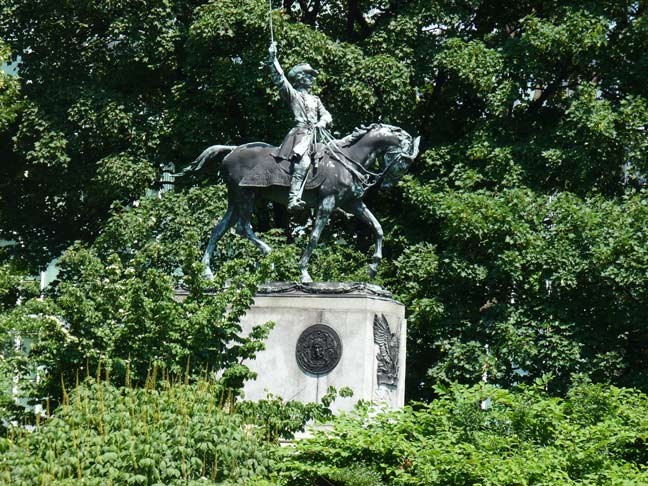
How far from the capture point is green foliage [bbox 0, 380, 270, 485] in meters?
9.86

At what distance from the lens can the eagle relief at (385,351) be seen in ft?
54.9

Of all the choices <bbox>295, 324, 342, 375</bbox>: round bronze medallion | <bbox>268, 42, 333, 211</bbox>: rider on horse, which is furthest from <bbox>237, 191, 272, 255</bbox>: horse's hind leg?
<bbox>295, 324, 342, 375</bbox>: round bronze medallion

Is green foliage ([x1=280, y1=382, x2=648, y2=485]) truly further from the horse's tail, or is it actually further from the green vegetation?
the green vegetation

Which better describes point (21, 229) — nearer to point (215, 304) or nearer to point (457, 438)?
point (215, 304)

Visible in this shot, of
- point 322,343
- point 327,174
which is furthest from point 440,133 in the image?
point 322,343

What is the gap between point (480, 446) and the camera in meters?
11.7

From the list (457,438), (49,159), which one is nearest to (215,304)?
(457,438)

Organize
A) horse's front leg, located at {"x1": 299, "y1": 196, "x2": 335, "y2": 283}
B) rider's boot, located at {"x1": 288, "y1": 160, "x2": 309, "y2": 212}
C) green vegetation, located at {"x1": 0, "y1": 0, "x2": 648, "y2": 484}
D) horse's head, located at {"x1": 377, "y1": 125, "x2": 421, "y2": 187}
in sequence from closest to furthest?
rider's boot, located at {"x1": 288, "y1": 160, "x2": 309, "y2": 212} → horse's front leg, located at {"x1": 299, "y1": 196, "x2": 335, "y2": 283} → horse's head, located at {"x1": 377, "y1": 125, "x2": 421, "y2": 187} → green vegetation, located at {"x1": 0, "y1": 0, "x2": 648, "y2": 484}

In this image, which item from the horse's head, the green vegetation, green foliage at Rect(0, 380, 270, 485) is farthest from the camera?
the green vegetation

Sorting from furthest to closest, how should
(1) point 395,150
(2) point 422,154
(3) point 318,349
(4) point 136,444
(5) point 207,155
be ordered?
(2) point 422,154
(5) point 207,155
(1) point 395,150
(3) point 318,349
(4) point 136,444

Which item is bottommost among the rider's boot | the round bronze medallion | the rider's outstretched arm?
the round bronze medallion

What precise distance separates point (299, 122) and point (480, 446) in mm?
7151

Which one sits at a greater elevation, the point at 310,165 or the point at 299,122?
A: the point at 299,122

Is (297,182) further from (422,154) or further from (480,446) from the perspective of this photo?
(422,154)
